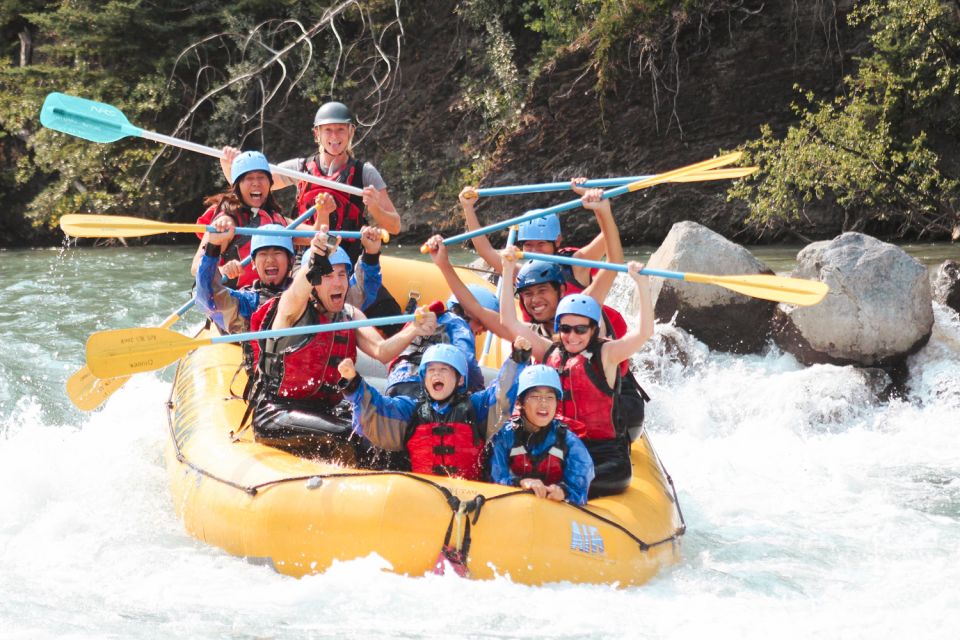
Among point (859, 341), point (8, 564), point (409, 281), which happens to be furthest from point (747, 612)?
point (859, 341)

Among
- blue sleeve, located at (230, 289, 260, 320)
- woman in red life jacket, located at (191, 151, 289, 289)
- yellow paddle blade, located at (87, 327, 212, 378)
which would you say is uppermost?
woman in red life jacket, located at (191, 151, 289, 289)

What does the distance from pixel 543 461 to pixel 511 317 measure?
73 cm

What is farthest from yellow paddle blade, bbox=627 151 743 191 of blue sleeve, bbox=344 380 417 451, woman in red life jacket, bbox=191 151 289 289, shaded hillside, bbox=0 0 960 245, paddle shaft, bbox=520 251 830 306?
shaded hillside, bbox=0 0 960 245

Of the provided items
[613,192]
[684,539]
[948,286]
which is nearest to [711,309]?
[948,286]

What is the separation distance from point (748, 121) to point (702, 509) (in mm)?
7172

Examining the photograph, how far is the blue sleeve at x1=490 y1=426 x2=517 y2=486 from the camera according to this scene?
13.4 ft

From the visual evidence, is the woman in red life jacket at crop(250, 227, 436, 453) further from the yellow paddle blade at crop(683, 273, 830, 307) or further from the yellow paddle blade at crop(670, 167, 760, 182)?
the yellow paddle blade at crop(670, 167, 760, 182)

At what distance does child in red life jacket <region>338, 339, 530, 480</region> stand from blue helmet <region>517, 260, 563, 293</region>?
64cm

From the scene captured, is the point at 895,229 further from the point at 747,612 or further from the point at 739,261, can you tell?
the point at 747,612

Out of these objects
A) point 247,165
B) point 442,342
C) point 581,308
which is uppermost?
point 247,165

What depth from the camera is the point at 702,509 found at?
5156mm

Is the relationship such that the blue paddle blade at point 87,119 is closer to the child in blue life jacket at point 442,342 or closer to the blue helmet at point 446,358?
the child in blue life jacket at point 442,342

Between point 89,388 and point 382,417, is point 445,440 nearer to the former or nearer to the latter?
point 382,417

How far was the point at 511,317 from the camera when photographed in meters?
4.54
